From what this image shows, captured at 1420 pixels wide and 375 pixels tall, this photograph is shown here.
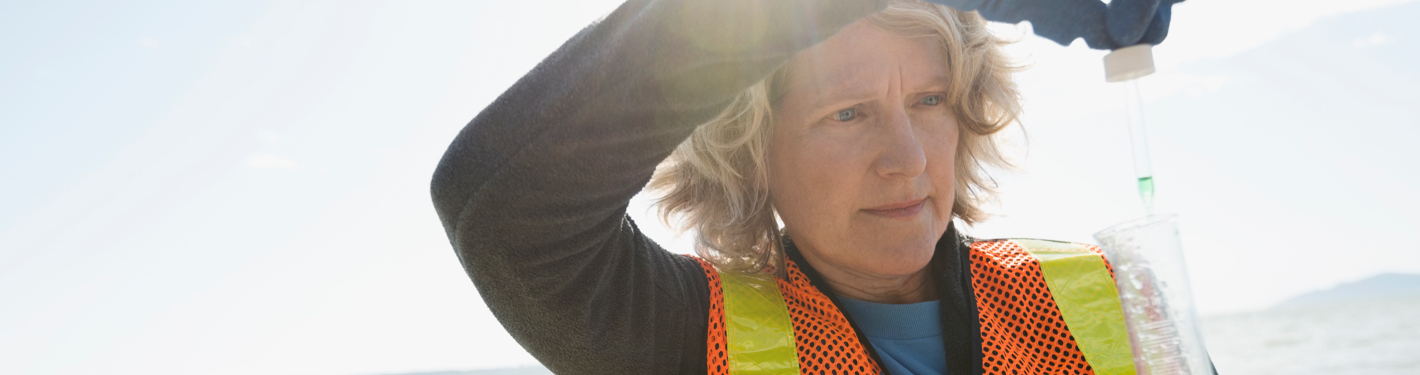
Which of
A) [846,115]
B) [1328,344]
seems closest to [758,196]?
[846,115]

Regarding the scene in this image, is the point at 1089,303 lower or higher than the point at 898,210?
lower

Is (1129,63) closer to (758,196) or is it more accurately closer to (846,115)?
(846,115)

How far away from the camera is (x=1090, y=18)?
30.3 inches

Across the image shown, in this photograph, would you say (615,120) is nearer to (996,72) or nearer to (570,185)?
(570,185)

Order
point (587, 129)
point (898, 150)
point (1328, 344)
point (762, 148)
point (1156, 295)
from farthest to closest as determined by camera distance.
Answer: point (1328, 344), point (762, 148), point (898, 150), point (587, 129), point (1156, 295)

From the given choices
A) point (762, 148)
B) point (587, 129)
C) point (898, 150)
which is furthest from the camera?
point (762, 148)

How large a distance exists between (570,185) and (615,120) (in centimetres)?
10

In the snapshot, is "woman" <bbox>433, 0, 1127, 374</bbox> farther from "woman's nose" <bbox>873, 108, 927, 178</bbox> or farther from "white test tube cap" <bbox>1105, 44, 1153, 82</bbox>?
"white test tube cap" <bbox>1105, 44, 1153, 82</bbox>

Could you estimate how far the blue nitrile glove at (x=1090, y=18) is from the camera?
0.72 m

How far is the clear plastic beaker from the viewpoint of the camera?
0.66 meters

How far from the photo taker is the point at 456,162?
1021 mm

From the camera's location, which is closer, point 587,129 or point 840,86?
point 587,129

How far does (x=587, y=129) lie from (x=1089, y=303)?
1087mm

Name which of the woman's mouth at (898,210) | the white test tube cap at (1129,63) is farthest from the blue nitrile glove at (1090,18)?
the woman's mouth at (898,210)
